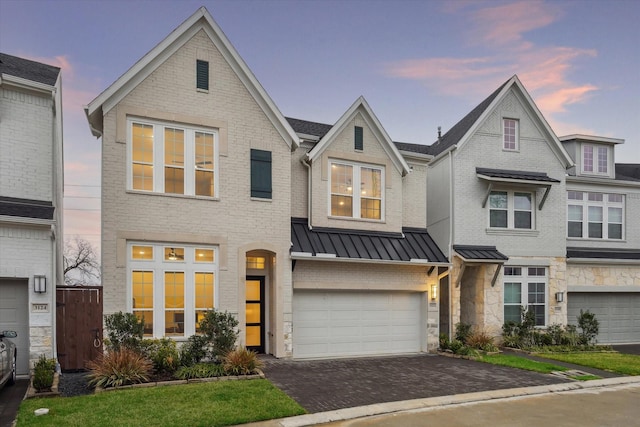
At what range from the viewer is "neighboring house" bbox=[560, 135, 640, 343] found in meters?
18.8

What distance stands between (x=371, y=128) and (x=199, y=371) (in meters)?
9.74

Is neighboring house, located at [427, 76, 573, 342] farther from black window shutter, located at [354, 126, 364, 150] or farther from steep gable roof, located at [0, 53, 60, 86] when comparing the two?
steep gable roof, located at [0, 53, 60, 86]

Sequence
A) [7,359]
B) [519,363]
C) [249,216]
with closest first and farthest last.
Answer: [7,359] → [249,216] → [519,363]

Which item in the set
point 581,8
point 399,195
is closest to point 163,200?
point 399,195

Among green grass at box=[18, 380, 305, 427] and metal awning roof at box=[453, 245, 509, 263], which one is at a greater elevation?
metal awning roof at box=[453, 245, 509, 263]

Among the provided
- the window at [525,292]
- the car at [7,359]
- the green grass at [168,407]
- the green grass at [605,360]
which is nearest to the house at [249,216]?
the car at [7,359]

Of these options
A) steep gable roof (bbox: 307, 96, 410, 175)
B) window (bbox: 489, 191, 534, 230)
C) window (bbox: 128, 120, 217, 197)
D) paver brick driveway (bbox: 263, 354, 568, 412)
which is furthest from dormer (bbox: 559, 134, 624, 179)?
window (bbox: 128, 120, 217, 197)

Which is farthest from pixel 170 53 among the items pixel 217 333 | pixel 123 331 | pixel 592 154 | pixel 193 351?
pixel 592 154

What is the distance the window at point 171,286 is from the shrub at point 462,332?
898cm

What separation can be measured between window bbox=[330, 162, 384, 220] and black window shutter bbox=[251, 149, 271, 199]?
2575 mm

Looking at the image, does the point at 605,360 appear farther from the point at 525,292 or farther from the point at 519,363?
the point at 525,292

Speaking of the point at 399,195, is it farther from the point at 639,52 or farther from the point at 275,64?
the point at 275,64

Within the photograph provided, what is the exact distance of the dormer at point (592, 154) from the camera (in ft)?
64.8

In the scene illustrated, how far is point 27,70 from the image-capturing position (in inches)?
475
